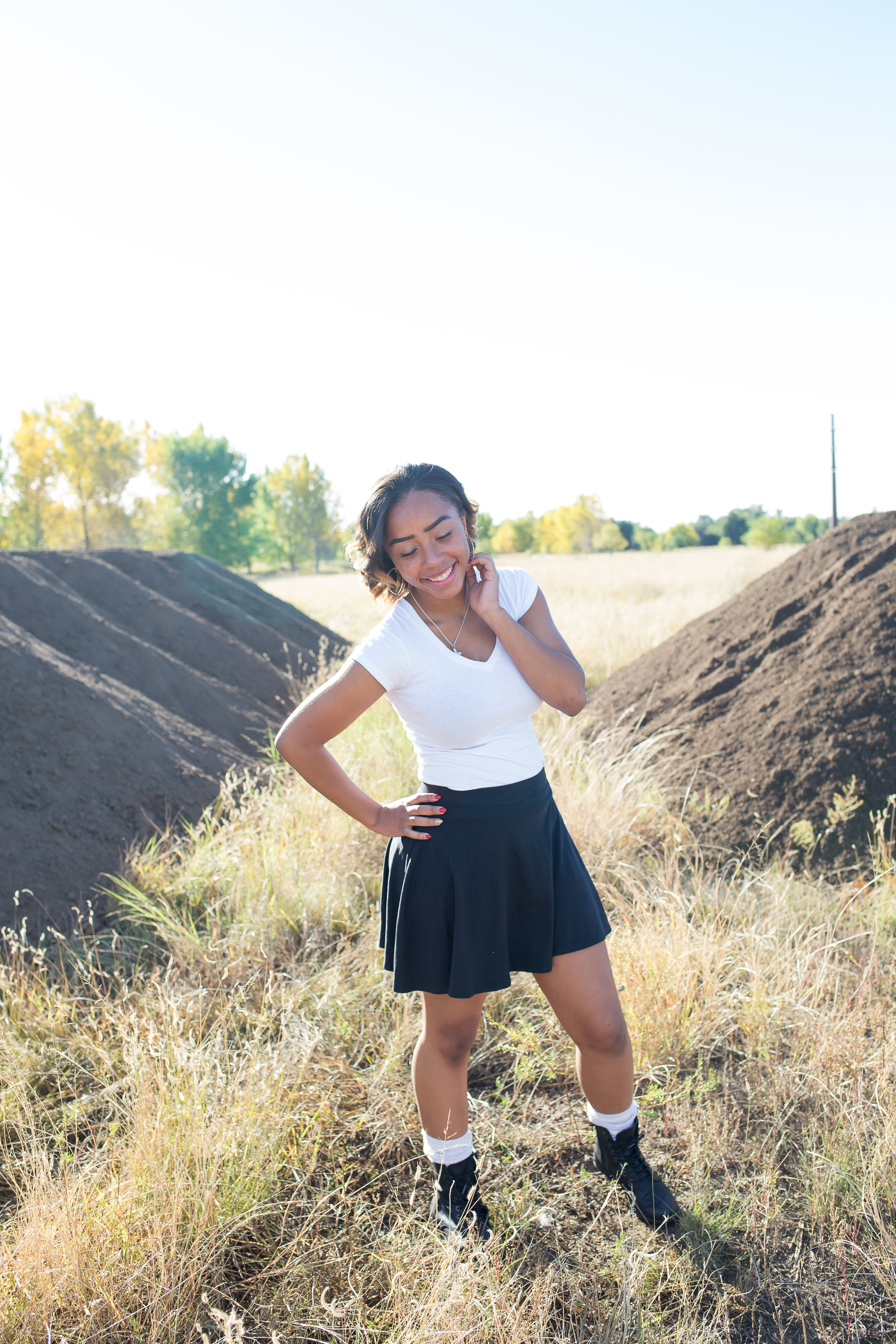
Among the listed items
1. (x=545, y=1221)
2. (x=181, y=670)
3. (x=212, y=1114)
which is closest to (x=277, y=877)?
(x=212, y=1114)

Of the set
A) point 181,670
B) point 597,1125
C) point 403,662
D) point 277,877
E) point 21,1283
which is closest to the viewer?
point 21,1283

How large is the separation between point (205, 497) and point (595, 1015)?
39.3 metres

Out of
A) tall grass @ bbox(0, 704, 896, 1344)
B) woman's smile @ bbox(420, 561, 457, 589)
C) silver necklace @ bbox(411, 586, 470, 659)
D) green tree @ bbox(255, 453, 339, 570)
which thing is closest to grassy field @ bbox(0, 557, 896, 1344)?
tall grass @ bbox(0, 704, 896, 1344)

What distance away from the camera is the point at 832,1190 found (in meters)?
2.03

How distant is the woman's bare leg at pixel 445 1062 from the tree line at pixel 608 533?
39.8 metres

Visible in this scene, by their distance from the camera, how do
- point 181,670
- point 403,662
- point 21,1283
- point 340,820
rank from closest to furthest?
point 21,1283 < point 403,662 < point 340,820 < point 181,670

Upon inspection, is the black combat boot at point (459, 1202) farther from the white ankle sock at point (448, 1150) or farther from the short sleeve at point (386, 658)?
the short sleeve at point (386, 658)

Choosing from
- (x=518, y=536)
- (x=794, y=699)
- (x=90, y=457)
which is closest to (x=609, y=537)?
(x=518, y=536)

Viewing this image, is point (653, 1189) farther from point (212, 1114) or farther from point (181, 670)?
point (181, 670)

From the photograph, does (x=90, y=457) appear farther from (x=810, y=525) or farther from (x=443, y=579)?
(x=810, y=525)

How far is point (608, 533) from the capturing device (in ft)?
186

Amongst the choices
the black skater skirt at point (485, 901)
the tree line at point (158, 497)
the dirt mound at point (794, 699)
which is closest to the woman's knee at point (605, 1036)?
the black skater skirt at point (485, 901)

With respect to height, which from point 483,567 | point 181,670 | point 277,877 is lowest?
point 277,877

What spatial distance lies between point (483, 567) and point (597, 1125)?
146 cm
